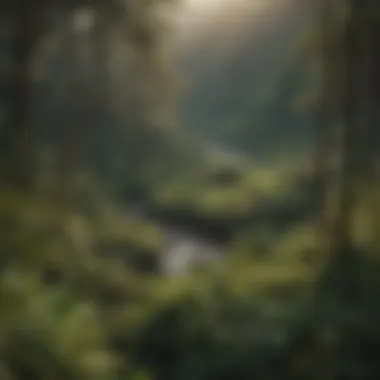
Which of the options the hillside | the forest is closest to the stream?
the forest

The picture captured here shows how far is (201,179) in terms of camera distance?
2133 mm

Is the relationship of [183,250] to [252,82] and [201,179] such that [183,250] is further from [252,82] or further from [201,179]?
[252,82]

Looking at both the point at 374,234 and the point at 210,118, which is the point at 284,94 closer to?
the point at 210,118

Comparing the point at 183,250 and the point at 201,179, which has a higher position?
the point at 201,179

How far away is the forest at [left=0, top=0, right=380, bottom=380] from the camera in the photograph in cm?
207

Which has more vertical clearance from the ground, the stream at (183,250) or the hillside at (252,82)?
the hillside at (252,82)

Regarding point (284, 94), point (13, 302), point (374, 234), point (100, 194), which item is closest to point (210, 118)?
point (284, 94)

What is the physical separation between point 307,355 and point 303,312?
106 millimetres

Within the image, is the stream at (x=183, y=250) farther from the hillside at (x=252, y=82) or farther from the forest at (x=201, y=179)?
the hillside at (x=252, y=82)

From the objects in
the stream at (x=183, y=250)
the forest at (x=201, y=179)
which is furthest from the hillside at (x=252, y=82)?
the stream at (x=183, y=250)

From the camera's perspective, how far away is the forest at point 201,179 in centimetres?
207

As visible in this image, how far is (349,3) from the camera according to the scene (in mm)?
2150

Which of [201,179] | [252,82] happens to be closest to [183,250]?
[201,179]

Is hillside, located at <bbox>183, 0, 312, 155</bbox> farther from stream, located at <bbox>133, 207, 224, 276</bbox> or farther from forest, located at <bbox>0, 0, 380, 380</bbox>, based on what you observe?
stream, located at <bbox>133, 207, 224, 276</bbox>
